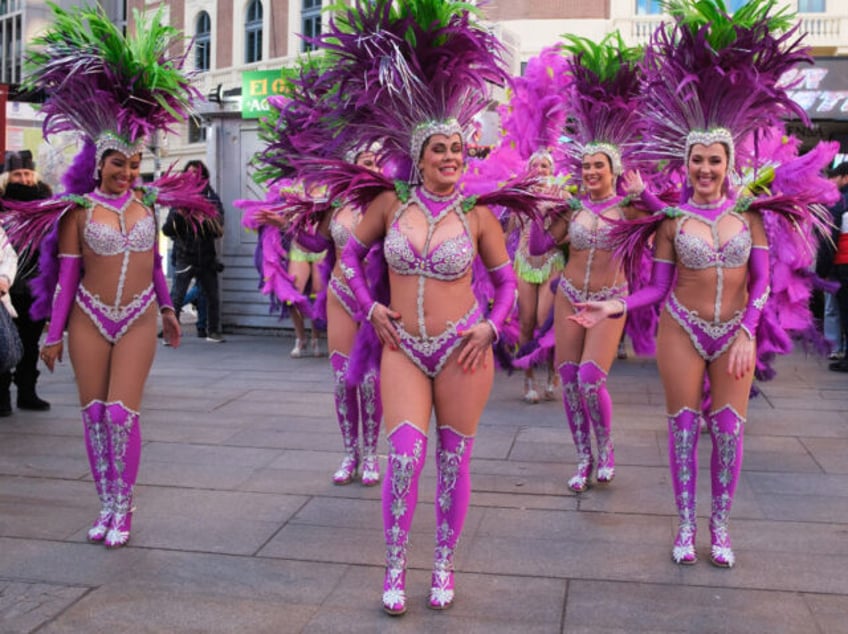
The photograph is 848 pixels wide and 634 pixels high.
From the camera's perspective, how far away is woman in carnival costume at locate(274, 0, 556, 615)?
11.8ft

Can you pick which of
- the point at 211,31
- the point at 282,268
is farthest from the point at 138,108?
the point at 211,31

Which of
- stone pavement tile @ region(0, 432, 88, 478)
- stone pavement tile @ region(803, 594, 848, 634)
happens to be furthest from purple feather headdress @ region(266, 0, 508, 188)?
stone pavement tile @ region(0, 432, 88, 478)

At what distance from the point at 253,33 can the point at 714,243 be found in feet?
103

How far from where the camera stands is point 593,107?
17.4 ft

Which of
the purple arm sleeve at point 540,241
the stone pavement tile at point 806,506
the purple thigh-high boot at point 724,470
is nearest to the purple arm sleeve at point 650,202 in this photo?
the purple arm sleeve at point 540,241

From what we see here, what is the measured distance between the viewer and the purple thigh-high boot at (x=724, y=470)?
4090 millimetres

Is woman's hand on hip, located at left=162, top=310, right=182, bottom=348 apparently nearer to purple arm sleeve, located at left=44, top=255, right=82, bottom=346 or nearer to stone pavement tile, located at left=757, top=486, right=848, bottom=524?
purple arm sleeve, located at left=44, top=255, right=82, bottom=346

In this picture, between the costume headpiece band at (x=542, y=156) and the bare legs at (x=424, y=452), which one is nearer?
the bare legs at (x=424, y=452)

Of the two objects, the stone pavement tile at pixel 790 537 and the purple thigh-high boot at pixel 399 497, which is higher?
the purple thigh-high boot at pixel 399 497

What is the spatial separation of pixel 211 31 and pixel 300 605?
3312cm

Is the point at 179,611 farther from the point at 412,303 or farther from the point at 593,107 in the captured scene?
the point at 593,107

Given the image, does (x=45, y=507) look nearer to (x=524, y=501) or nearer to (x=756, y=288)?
(x=524, y=501)

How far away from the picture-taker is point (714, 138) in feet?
13.5

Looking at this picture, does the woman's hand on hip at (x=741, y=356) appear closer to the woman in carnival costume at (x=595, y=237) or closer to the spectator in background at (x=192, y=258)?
the woman in carnival costume at (x=595, y=237)
